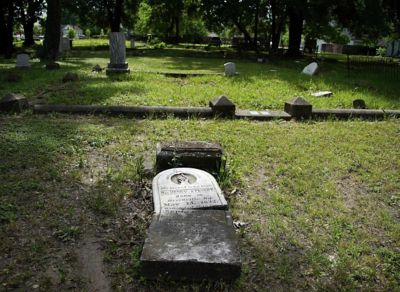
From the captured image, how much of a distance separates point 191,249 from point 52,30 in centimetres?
1666

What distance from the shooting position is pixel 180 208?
3416 mm

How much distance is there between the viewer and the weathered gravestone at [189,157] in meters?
4.37

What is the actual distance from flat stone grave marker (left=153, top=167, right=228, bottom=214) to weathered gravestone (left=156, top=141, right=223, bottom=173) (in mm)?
282

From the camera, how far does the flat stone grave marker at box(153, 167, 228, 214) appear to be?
347cm

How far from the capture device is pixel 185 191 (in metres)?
3.66

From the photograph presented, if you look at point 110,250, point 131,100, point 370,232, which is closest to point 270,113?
point 131,100

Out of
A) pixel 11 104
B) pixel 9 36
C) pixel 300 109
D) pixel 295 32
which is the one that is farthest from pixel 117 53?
pixel 295 32

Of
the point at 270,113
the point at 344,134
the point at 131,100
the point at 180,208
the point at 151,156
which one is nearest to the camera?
the point at 180,208

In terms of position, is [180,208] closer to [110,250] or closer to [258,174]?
[110,250]

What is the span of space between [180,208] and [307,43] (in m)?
32.6

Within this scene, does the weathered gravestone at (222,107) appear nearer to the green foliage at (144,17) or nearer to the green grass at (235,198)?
the green grass at (235,198)

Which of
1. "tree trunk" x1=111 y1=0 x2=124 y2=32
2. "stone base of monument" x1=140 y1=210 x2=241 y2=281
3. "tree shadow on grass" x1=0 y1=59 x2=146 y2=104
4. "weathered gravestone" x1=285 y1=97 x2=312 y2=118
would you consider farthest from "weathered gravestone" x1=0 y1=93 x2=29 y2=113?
"tree trunk" x1=111 y1=0 x2=124 y2=32

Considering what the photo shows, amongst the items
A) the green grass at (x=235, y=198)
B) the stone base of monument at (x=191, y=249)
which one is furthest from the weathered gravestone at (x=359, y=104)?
the stone base of monument at (x=191, y=249)

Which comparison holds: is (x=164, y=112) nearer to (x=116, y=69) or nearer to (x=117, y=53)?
(x=116, y=69)
